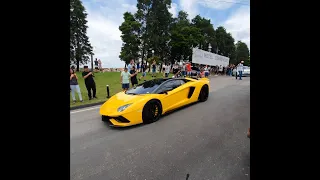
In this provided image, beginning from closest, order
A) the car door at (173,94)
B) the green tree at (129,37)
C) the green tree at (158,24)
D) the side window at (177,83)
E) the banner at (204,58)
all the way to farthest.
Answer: the car door at (173,94) → the side window at (177,83) → the banner at (204,58) → the green tree at (129,37) → the green tree at (158,24)

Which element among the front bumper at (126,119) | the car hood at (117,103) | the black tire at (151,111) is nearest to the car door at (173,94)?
the black tire at (151,111)

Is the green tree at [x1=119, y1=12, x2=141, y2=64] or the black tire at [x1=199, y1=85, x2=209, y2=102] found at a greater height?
the green tree at [x1=119, y1=12, x2=141, y2=64]

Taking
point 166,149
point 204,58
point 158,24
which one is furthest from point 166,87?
point 158,24

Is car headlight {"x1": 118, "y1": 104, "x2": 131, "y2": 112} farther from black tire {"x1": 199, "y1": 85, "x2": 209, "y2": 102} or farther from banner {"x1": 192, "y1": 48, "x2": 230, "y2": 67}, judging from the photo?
banner {"x1": 192, "y1": 48, "x2": 230, "y2": 67}

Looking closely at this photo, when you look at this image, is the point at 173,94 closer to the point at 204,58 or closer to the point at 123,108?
the point at 123,108

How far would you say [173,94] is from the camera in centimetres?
511

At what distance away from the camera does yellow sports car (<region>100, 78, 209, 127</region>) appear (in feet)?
13.4

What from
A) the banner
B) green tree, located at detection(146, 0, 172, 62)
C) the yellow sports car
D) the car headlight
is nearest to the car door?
the yellow sports car

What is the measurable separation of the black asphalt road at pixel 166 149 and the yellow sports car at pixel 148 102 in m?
0.22

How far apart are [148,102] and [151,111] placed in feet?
0.77

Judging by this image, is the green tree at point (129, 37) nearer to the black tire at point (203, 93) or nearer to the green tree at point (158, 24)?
the green tree at point (158, 24)

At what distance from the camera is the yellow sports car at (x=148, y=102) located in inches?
161
